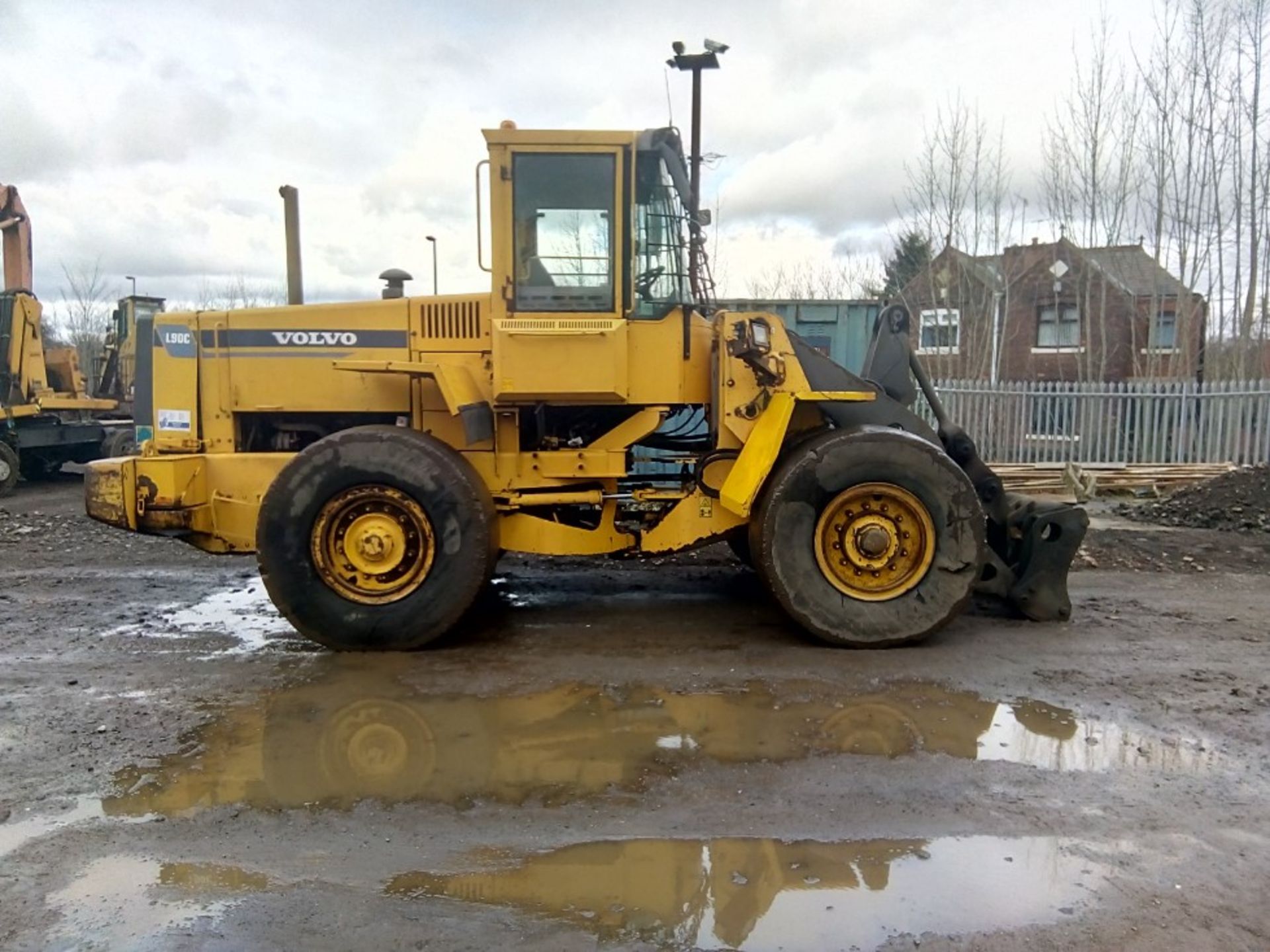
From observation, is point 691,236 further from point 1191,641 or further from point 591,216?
point 1191,641

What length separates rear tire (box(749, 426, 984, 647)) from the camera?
5727mm

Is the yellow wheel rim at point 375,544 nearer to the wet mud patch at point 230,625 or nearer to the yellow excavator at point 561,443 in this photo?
the yellow excavator at point 561,443

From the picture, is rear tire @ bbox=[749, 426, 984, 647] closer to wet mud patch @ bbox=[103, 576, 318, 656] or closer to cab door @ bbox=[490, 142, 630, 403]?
cab door @ bbox=[490, 142, 630, 403]

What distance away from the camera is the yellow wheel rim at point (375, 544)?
5777mm

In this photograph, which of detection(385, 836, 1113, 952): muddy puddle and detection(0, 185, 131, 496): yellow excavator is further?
detection(0, 185, 131, 496): yellow excavator

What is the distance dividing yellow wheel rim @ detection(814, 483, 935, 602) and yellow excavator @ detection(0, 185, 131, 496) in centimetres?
1377

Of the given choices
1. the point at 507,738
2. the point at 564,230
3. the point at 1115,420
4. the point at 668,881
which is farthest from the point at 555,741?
the point at 1115,420

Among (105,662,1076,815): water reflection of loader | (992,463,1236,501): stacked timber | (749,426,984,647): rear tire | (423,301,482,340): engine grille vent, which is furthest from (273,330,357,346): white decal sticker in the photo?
(992,463,1236,501): stacked timber

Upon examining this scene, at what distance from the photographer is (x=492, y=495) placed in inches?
243

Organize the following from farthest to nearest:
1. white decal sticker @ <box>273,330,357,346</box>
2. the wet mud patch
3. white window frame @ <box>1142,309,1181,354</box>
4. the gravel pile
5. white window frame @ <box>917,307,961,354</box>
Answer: white window frame @ <box>917,307,961,354</box> → white window frame @ <box>1142,309,1181,354</box> → the gravel pile → white decal sticker @ <box>273,330,357,346</box> → the wet mud patch

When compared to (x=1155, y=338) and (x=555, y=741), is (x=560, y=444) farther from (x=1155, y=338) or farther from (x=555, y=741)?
(x=1155, y=338)

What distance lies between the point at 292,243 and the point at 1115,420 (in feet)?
43.9

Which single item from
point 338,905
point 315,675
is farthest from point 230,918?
point 315,675

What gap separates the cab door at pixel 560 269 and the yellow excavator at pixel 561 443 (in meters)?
0.01
